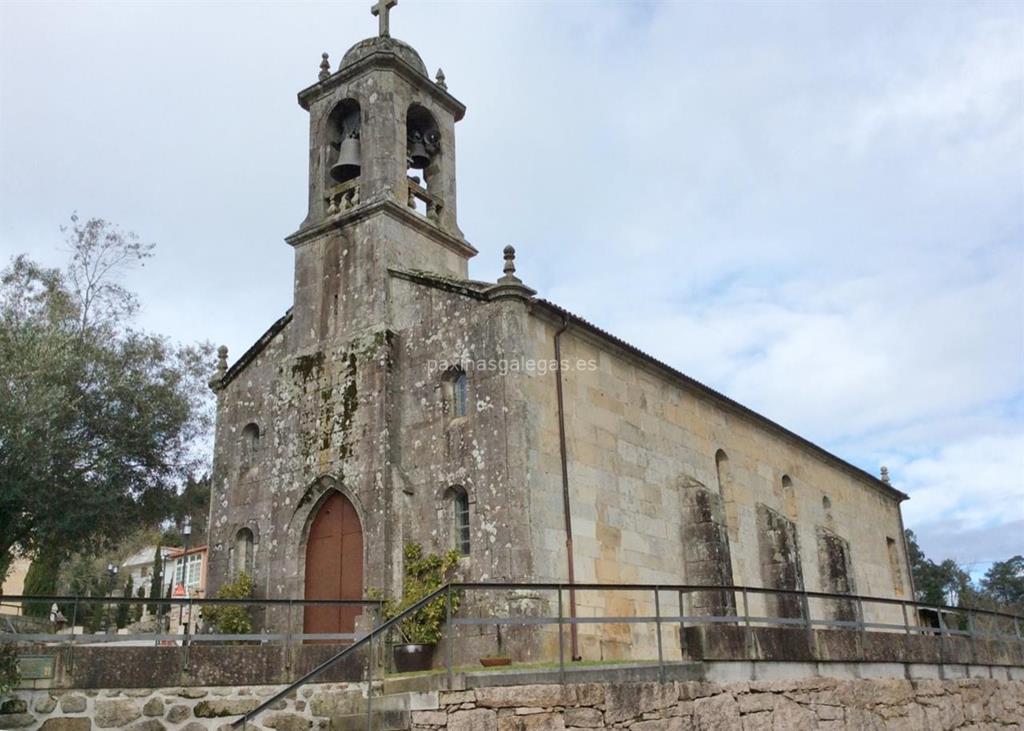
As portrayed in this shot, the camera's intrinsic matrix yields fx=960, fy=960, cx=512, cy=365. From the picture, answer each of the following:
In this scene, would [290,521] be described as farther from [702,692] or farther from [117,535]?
[702,692]

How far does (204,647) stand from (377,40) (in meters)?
14.2

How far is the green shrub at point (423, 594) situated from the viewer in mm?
15469

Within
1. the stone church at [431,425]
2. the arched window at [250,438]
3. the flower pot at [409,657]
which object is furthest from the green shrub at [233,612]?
the flower pot at [409,657]

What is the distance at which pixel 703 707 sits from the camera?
11.4 meters

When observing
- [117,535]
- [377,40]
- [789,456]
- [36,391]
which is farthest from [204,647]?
[789,456]

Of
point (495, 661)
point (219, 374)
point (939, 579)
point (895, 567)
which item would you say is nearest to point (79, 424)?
point (219, 374)

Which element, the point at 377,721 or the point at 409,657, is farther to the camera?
the point at 409,657

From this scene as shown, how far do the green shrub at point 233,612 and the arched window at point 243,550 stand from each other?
0.34 meters

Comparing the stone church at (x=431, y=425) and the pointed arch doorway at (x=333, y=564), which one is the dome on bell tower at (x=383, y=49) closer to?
the stone church at (x=431, y=425)

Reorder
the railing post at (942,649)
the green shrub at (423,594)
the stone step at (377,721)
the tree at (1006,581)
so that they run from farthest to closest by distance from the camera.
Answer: the tree at (1006,581), the railing post at (942,649), the green shrub at (423,594), the stone step at (377,721)

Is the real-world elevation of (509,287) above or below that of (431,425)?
above

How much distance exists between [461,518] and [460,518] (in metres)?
0.02

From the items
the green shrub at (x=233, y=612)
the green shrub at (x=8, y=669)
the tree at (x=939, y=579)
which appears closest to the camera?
the green shrub at (x=8, y=669)

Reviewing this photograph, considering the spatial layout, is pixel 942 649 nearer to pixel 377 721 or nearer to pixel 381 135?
pixel 377 721
